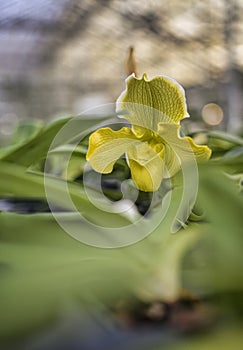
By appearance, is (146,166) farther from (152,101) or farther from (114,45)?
(114,45)

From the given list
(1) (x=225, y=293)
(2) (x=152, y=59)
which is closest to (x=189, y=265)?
(1) (x=225, y=293)

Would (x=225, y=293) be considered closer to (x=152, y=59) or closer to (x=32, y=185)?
(x=32, y=185)

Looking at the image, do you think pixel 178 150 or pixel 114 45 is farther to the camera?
pixel 114 45

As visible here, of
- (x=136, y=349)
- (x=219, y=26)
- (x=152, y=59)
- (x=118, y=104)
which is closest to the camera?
(x=136, y=349)

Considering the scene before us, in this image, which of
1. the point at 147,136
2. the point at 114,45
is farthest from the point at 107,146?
the point at 114,45

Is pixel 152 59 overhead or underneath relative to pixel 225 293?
overhead

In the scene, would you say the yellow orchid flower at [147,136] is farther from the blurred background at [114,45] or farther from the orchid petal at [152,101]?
the blurred background at [114,45]
